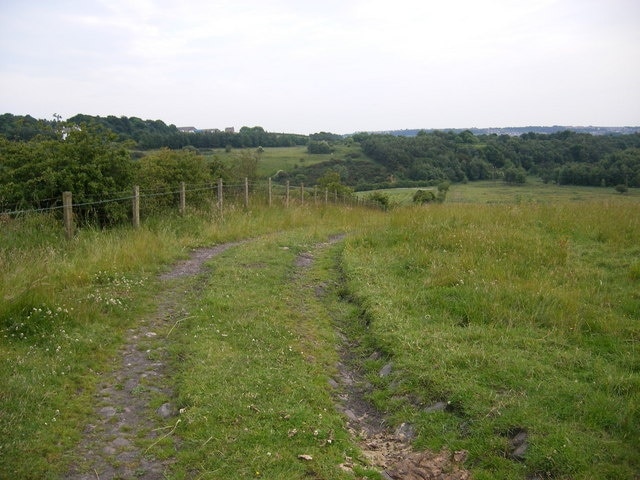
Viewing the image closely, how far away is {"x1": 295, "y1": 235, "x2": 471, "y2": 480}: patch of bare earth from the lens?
14.2 feet

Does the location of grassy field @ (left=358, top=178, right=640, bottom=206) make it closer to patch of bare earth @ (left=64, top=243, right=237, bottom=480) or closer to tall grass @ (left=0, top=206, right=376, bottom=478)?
tall grass @ (left=0, top=206, right=376, bottom=478)

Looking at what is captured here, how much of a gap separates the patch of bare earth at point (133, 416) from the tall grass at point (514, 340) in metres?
2.50

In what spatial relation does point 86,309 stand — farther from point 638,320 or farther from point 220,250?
point 638,320

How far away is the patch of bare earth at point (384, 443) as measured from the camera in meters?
4.33

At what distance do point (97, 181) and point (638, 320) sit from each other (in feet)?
40.9

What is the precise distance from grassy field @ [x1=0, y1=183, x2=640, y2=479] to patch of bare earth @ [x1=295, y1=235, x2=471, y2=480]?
140 mm

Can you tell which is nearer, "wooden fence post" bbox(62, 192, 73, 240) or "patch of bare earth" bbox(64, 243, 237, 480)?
"patch of bare earth" bbox(64, 243, 237, 480)

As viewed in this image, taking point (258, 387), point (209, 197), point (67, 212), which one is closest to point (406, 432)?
point (258, 387)

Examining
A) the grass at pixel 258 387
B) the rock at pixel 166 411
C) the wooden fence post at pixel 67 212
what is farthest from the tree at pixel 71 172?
the rock at pixel 166 411

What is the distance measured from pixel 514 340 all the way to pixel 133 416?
4777 mm

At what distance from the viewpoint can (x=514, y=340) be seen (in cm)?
648

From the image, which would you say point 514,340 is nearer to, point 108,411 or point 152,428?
point 152,428

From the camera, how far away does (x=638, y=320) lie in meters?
6.94

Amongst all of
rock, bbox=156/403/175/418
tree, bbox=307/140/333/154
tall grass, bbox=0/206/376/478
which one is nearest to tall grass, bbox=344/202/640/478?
rock, bbox=156/403/175/418
